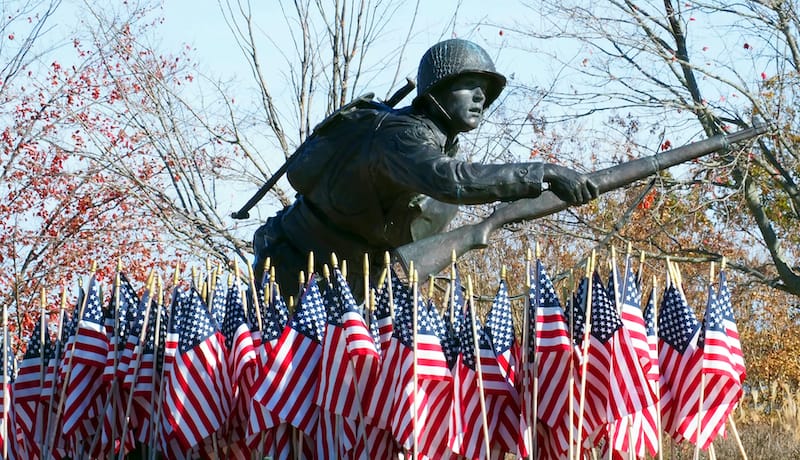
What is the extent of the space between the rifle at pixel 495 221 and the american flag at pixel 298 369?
0.59 m

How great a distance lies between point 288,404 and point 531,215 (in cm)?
184

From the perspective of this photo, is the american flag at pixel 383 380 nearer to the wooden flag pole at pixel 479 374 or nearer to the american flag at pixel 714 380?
the wooden flag pole at pixel 479 374

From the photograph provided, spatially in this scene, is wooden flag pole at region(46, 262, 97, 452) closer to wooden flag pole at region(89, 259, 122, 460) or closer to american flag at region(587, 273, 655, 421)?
wooden flag pole at region(89, 259, 122, 460)

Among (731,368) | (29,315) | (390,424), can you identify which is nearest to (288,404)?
(390,424)

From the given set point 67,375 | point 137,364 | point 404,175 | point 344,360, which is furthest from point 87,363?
point 404,175

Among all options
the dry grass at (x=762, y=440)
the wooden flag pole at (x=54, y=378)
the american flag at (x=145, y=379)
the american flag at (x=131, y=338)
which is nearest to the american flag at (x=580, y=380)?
the american flag at (x=145, y=379)

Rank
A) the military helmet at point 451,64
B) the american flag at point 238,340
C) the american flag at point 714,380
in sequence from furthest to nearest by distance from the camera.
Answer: the american flag at point 238,340
the american flag at point 714,380
the military helmet at point 451,64

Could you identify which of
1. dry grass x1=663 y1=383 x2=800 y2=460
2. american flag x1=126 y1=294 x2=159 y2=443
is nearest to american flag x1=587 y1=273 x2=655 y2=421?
american flag x1=126 y1=294 x2=159 y2=443

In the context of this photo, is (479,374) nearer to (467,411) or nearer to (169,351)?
(467,411)

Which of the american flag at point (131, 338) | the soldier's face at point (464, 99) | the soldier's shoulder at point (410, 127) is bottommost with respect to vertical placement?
the american flag at point (131, 338)

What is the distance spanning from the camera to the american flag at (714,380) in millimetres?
7016

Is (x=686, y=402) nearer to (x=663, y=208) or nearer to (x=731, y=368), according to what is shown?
(x=731, y=368)

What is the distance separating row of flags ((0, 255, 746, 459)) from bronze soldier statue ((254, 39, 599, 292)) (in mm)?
328

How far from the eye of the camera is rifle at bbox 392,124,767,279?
22.6 ft
